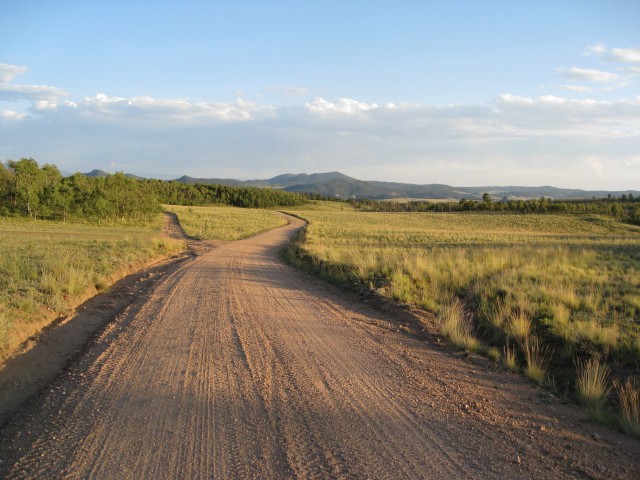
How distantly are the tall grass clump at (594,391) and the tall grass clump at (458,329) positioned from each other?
156cm

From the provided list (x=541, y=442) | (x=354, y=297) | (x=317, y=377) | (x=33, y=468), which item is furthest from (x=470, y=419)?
(x=354, y=297)

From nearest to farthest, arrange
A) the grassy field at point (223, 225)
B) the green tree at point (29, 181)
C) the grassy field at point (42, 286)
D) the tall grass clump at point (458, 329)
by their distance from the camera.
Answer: the tall grass clump at point (458, 329) → the grassy field at point (42, 286) → the grassy field at point (223, 225) → the green tree at point (29, 181)

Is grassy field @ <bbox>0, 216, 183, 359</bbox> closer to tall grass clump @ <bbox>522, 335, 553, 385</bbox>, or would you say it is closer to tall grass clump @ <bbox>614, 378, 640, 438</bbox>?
tall grass clump @ <bbox>522, 335, 553, 385</bbox>

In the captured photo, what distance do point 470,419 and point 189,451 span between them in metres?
2.71

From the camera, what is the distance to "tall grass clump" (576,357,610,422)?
4.71m

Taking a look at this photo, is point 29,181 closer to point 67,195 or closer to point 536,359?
point 67,195

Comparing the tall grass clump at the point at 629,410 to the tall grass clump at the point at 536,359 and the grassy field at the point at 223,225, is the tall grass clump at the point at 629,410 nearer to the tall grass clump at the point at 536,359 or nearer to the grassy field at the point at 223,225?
the tall grass clump at the point at 536,359

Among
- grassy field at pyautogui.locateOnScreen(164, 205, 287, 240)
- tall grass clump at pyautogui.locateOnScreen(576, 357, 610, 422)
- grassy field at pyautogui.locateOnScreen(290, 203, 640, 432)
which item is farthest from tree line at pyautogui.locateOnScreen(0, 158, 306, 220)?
tall grass clump at pyautogui.locateOnScreen(576, 357, 610, 422)

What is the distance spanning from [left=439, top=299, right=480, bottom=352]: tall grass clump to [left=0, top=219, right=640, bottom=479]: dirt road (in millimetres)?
346

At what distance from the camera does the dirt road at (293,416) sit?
359 centimetres

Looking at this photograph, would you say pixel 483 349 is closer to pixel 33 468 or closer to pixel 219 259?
pixel 33 468

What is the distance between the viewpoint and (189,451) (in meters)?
3.72

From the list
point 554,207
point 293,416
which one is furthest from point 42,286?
point 554,207

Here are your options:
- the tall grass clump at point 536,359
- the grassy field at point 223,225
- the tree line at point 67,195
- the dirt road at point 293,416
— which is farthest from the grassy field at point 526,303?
the tree line at point 67,195
